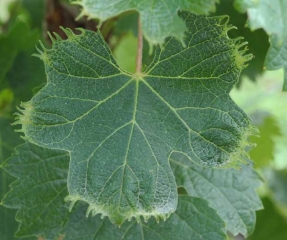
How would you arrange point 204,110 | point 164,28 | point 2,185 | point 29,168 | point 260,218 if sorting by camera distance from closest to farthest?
point 164,28 → point 204,110 → point 29,168 → point 2,185 → point 260,218

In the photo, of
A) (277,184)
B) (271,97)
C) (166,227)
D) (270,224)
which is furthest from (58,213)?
(271,97)

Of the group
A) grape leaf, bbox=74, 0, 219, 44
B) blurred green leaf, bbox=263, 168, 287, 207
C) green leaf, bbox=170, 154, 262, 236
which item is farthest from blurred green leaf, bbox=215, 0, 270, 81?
blurred green leaf, bbox=263, 168, 287, 207

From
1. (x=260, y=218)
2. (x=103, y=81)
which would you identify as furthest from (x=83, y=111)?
(x=260, y=218)

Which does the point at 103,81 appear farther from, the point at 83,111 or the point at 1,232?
the point at 1,232

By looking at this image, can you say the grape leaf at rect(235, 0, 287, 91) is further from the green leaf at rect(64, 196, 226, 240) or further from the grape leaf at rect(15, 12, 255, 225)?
the green leaf at rect(64, 196, 226, 240)

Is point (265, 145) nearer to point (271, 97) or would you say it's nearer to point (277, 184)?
point (277, 184)
